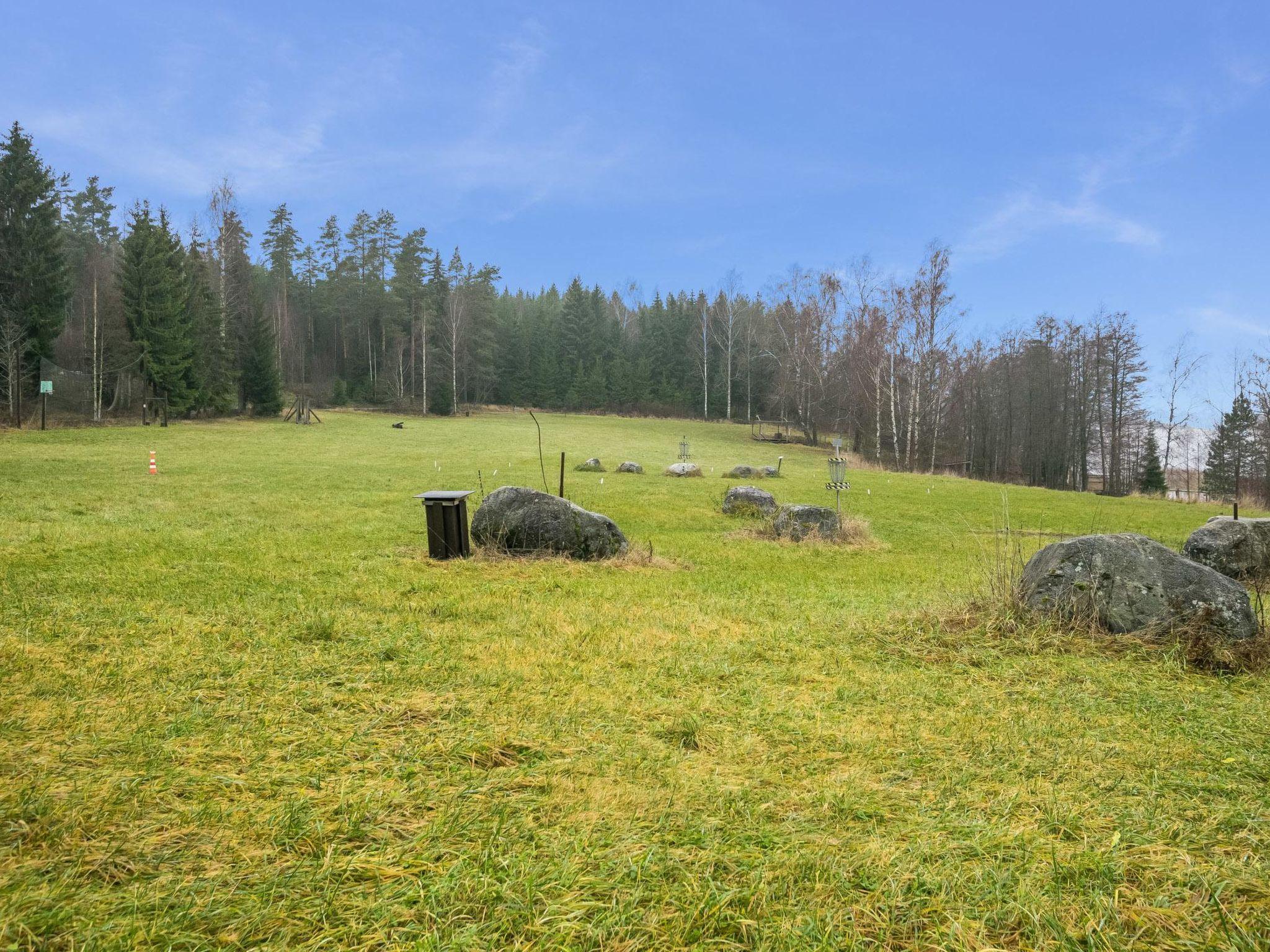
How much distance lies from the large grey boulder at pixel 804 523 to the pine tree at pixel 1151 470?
126ft

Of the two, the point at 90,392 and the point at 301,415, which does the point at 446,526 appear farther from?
the point at 301,415

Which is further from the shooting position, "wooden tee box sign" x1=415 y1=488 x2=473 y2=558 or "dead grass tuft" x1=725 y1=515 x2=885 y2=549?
"dead grass tuft" x1=725 y1=515 x2=885 y2=549

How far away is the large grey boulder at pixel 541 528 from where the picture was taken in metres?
8.77

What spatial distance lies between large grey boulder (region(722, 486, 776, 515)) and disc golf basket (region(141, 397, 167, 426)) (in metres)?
30.4

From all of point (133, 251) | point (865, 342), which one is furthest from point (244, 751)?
point (133, 251)

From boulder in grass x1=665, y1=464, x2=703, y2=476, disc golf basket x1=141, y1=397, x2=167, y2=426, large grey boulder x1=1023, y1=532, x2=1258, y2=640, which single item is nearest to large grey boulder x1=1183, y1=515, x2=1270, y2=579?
large grey boulder x1=1023, y1=532, x2=1258, y2=640

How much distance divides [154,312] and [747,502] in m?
33.5

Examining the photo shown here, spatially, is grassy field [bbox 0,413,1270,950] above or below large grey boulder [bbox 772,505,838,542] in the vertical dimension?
below

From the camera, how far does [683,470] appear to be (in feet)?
74.7

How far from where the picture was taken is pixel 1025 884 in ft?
7.37

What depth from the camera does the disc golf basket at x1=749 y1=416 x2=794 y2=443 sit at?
1842 inches

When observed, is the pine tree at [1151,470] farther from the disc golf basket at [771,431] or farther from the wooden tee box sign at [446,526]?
the wooden tee box sign at [446,526]

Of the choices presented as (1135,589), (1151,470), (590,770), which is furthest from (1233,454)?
(590,770)

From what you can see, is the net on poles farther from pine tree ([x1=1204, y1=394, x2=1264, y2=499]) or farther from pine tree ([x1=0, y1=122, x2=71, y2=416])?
pine tree ([x1=1204, y1=394, x2=1264, y2=499])
